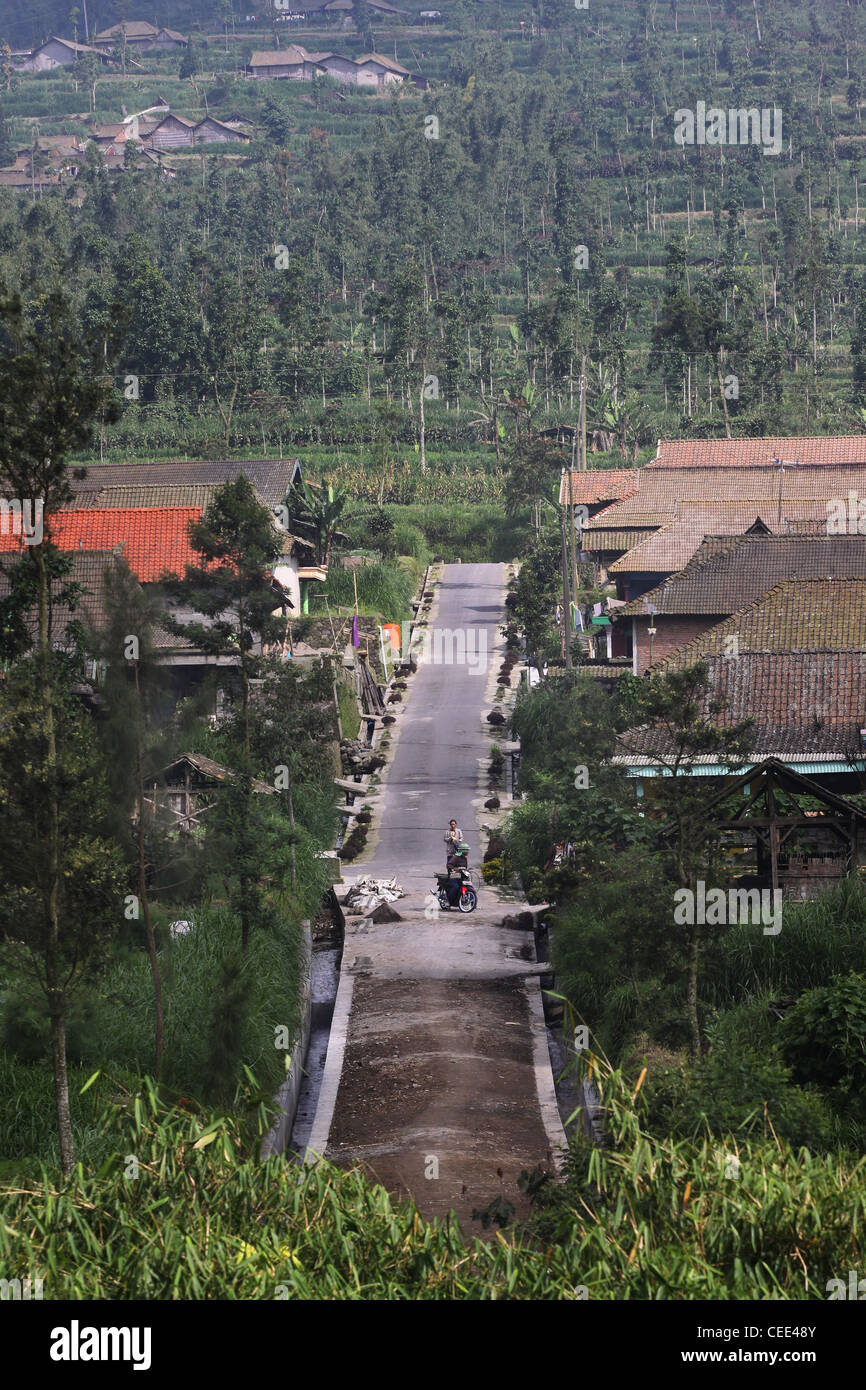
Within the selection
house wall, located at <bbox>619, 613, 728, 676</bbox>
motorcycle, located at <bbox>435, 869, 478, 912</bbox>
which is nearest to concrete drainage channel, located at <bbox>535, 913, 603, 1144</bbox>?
motorcycle, located at <bbox>435, 869, 478, 912</bbox>

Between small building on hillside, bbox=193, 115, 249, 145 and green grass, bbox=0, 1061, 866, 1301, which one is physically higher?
small building on hillside, bbox=193, 115, 249, 145

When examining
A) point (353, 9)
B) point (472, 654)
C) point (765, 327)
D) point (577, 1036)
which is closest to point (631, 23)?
point (353, 9)

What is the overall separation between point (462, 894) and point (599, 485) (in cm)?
3288

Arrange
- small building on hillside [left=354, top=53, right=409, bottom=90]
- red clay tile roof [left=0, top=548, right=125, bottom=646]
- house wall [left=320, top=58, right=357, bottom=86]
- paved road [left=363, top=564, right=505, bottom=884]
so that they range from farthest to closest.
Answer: house wall [left=320, top=58, right=357, bottom=86] → small building on hillside [left=354, top=53, right=409, bottom=90] → paved road [left=363, top=564, right=505, bottom=884] → red clay tile roof [left=0, top=548, right=125, bottom=646]

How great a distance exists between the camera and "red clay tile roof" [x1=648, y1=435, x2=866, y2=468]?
192 feet

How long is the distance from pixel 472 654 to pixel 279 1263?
1660 inches

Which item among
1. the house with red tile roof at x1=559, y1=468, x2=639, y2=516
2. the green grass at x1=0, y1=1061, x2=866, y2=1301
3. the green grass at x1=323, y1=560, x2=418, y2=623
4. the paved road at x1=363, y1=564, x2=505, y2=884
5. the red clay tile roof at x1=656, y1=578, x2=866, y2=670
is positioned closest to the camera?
the green grass at x1=0, y1=1061, x2=866, y2=1301

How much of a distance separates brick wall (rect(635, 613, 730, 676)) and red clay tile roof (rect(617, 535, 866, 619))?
39cm

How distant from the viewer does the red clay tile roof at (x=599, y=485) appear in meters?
57.4

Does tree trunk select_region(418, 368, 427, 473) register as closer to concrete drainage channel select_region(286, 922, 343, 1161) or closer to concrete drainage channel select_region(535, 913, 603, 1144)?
concrete drainage channel select_region(286, 922, 343, 1161)

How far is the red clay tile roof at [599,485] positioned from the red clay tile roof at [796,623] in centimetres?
2324

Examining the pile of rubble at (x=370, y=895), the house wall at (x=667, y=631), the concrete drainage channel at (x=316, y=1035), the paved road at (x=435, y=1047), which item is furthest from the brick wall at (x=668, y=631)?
the concrete drainage channel at (x=316, y=1035)

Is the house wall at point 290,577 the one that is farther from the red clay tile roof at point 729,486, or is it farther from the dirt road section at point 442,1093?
the dirt road section at point 442,1093
